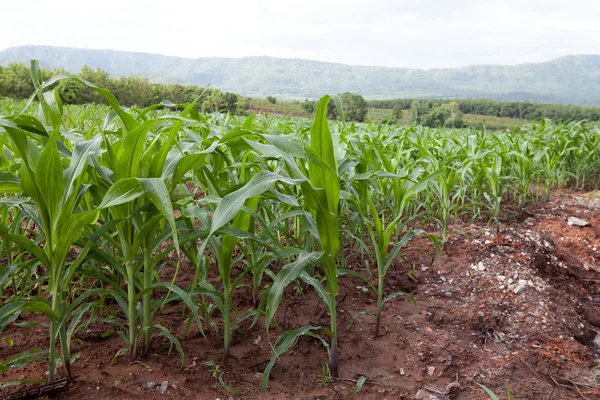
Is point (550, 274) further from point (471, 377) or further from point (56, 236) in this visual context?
point (56, 236)

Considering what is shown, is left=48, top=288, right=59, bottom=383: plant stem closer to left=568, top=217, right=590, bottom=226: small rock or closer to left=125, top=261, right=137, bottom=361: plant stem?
left=125, top=261, right=137, bottom=361: plant stem

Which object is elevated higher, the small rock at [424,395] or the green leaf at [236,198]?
the green leaf at [236,198]

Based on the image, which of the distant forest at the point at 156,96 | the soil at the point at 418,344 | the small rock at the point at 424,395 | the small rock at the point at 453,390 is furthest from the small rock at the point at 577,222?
the distant forest at the point at 156,96

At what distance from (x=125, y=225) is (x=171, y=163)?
0.77ft

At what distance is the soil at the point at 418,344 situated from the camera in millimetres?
1354

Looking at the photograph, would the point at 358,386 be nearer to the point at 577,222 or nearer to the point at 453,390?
the point at 453,390

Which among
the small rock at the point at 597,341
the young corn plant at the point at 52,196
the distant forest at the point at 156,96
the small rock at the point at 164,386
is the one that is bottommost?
Result: the small rock at the point at 597,341

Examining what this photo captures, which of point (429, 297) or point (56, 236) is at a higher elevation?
point (56, 236)

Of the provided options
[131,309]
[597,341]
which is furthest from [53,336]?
[597,341]

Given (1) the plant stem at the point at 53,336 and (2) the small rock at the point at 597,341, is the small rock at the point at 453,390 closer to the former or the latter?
(2) the small rock at the point at 597,341

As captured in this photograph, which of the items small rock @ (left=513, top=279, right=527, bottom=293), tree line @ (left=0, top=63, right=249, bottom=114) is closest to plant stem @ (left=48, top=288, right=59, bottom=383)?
small rock @ (left=513, top=279, right=527, bottom=293)

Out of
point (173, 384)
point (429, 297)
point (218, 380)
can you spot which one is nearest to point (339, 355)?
point (218, 380)

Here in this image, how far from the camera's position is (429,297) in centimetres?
218

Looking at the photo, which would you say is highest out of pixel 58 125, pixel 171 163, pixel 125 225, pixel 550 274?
pixel 58 125
